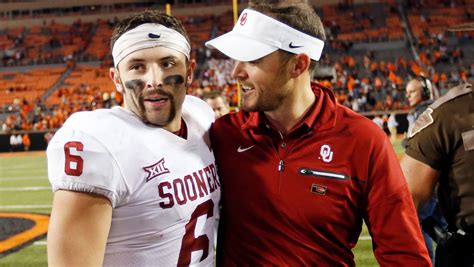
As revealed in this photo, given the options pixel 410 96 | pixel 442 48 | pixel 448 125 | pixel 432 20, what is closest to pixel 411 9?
pixel 432 20

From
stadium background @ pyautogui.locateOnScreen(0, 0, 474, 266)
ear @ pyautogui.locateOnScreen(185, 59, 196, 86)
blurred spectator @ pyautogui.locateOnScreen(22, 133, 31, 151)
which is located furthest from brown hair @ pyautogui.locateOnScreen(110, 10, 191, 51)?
blurred spectator @ pyautogui.locateOnScreen(22, 133, 31, 151)

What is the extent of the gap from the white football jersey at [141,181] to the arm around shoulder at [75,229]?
0.11 ft

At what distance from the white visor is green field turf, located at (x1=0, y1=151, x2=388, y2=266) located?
3.40 metres

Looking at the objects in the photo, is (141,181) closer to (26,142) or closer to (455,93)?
(455,93)

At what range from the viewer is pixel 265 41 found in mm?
2029

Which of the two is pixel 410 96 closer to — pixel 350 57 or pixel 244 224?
pixel 244 224

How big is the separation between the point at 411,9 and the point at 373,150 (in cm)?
2979

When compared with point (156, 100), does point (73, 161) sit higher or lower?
lower

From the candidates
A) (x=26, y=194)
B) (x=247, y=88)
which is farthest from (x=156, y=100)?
(x=26, y=194)

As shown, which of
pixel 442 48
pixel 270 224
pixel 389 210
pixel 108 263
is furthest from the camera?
pixel 442 48

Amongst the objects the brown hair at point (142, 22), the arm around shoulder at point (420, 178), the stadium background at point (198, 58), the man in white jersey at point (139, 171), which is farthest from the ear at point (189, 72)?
the stadium background at point (198, 58)

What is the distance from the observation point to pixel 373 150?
75.7 inches

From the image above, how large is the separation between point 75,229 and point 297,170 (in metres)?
0.78

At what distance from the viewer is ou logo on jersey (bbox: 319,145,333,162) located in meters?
1.96
